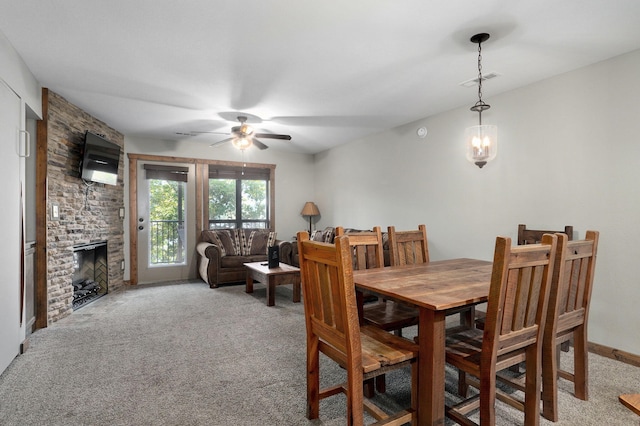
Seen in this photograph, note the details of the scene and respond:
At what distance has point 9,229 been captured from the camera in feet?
8.57

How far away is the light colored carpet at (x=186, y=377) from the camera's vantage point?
192cm

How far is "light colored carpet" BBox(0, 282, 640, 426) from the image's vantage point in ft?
6.31

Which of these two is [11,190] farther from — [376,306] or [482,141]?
[482,141]

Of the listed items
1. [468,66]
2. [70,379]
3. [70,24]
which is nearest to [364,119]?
[468,66]

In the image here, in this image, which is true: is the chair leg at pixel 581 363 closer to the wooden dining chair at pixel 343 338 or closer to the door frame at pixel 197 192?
the wooden dining chair at pixel 343 338

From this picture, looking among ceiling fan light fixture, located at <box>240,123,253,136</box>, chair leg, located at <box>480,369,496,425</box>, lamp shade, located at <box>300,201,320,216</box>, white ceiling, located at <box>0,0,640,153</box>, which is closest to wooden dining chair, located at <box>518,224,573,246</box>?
white ceiling, located at <box>0,0,640,153</box>

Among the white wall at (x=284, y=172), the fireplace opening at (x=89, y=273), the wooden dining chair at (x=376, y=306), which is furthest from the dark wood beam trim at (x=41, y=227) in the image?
the wooden dining chair at (x=376, y=306)

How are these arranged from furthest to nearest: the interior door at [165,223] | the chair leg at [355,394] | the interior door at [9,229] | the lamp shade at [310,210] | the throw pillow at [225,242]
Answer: the lamp shade at [310,210], the throw pillow at [225,242], the interior door at [165,223], the interior door at [9,229], the chair leg at [355,394]

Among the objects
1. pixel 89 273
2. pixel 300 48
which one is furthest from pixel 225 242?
pixel 300 48

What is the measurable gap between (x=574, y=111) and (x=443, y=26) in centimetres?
160

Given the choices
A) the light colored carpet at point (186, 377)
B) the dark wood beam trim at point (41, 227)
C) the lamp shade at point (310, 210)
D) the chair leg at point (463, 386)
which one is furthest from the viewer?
the lamp shade at point (310, 210)

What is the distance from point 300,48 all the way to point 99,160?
10.4ft

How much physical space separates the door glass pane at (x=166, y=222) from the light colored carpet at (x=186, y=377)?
2.06 meters

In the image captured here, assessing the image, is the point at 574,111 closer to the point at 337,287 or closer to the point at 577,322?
the point at 577,322
